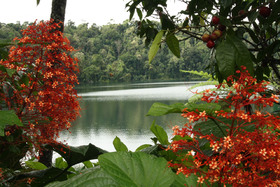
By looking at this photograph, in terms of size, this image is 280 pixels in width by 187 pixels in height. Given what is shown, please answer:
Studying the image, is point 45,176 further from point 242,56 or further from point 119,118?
point 119,118

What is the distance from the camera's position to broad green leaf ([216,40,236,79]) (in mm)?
595

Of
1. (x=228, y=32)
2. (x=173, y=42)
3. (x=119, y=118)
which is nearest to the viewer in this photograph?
(x=228, y=32)

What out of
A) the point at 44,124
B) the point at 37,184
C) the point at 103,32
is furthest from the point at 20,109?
the point at 103,32

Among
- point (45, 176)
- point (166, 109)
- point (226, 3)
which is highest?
point (226, 3)

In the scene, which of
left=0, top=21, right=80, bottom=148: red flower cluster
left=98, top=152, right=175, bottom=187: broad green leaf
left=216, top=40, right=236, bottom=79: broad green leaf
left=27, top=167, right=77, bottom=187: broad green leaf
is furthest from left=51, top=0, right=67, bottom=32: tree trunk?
left=98, top=152, right=175, bottom=187: broad green leaf

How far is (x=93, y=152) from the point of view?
2.35ft

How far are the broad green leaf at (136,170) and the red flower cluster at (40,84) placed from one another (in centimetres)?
47

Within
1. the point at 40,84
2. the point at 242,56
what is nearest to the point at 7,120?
the point at 40,84

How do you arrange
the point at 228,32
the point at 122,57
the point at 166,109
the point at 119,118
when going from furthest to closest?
the point at 122,57 → the point at 119,118 → the point at 228,32 → the point at 166,109

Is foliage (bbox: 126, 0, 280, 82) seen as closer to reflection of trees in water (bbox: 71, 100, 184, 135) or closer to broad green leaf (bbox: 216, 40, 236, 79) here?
broad green leaf (bbox: 216, 40, 236, 79)

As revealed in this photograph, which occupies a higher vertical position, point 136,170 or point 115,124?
point 136,170

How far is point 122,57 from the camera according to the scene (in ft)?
171

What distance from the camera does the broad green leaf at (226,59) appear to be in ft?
1.95

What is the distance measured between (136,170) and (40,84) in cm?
59
